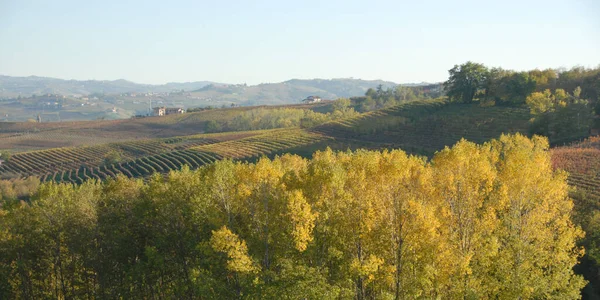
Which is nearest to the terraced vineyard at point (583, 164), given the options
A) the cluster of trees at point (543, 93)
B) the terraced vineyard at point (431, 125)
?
the cluster of trees at point (543, 93)

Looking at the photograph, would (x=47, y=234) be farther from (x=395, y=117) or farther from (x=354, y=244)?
(x=395, y=117)

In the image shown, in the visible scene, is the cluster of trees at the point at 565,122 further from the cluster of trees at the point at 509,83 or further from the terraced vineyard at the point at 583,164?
the cluster of trees at the point at 509,83

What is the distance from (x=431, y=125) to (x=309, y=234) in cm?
9739

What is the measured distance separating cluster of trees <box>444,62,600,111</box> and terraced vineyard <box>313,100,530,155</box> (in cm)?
559

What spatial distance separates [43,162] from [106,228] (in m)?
113

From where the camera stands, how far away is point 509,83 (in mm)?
113812

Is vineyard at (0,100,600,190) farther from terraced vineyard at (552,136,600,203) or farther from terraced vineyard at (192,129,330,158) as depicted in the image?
terraced vineyard at (552,136,600,203)

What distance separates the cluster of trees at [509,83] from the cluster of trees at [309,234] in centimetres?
9405

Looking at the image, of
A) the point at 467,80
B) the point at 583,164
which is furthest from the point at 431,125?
the point at 583,164

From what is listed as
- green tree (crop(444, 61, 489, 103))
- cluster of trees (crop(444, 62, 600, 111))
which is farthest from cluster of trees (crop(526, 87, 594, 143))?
green tree (crop(444, 61, 489, 103))

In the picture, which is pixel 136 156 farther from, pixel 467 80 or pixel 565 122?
pixel 565 122

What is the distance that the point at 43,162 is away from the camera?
120438 mm

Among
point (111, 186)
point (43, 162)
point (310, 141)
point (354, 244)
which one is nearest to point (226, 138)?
point (310, 141)

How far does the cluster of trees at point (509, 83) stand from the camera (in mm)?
111256
